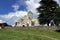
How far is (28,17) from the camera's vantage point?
515ft

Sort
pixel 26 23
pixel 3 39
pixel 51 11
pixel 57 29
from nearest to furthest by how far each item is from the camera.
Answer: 1. pixel 3 39
2. pixel 57 29
3. pixel 51 11
4. pixel 26 23

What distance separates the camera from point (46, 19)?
10625cm

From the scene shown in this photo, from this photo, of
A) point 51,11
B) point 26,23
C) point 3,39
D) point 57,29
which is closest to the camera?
point 3,39

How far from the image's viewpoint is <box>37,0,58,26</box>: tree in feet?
345

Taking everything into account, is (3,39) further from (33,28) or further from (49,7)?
(49,7)

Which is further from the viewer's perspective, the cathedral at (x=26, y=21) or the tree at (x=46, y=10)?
the cathedral at (x=26, y=21)

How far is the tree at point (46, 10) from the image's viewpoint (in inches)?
4141

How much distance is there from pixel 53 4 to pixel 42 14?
780 cm

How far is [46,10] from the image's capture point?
10612 centimetres

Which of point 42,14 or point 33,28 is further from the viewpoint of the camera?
point 42,14

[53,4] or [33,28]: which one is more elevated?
[53,4]

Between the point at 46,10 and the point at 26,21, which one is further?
the point at 26,21

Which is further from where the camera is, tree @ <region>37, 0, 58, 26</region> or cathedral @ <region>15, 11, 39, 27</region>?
cathedral @ <region>15, 11, 39, 27</region>

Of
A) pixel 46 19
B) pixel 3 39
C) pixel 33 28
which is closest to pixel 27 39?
pixel 3 39
